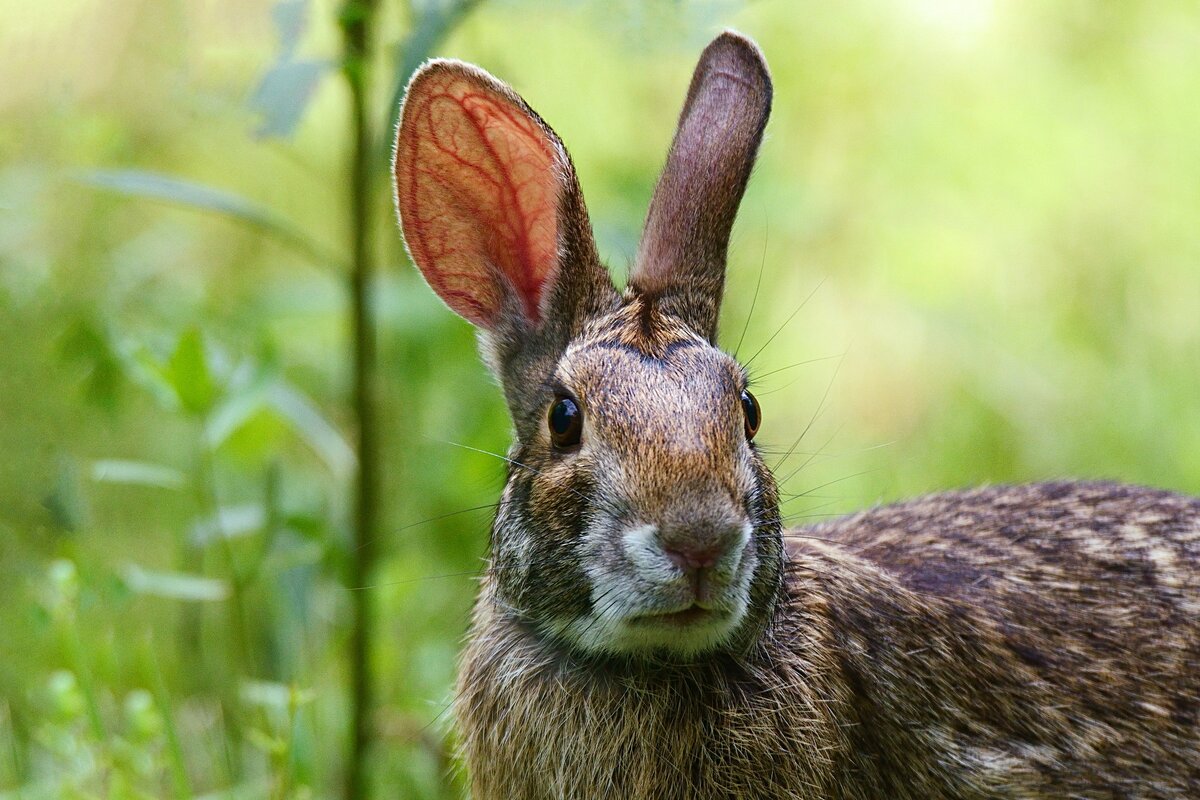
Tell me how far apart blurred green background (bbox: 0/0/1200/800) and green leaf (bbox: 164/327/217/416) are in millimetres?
12

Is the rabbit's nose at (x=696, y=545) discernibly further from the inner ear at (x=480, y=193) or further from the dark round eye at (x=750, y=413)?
the inner ear at (x=480, y=193)

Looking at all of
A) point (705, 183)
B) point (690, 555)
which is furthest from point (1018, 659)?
point (705, 183)

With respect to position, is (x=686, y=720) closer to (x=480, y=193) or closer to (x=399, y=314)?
(x=480, y=193)

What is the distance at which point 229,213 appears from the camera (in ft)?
14.7

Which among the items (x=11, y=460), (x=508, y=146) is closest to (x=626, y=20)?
(x=508, y=146)

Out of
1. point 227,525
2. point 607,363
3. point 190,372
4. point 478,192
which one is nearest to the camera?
point 607,363

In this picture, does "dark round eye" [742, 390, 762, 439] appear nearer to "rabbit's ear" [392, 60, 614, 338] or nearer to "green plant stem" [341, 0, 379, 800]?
"rabbit's ear" [392, 60, 614, 338]

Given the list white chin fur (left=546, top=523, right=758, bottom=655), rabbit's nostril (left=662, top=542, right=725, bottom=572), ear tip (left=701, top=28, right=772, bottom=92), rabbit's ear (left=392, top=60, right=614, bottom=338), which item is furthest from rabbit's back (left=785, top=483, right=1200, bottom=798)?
ear tip (left=701, top=28, right=772, bottom=92)

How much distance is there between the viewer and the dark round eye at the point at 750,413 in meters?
3.67

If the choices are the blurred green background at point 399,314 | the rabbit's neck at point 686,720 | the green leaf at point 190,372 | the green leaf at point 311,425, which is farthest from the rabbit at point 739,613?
the green leaf at point 311,425

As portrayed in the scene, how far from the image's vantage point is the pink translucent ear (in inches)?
151

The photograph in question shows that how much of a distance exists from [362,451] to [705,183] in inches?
53.5

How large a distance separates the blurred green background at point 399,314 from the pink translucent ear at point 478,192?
36cm

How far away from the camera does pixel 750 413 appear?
3686mm
